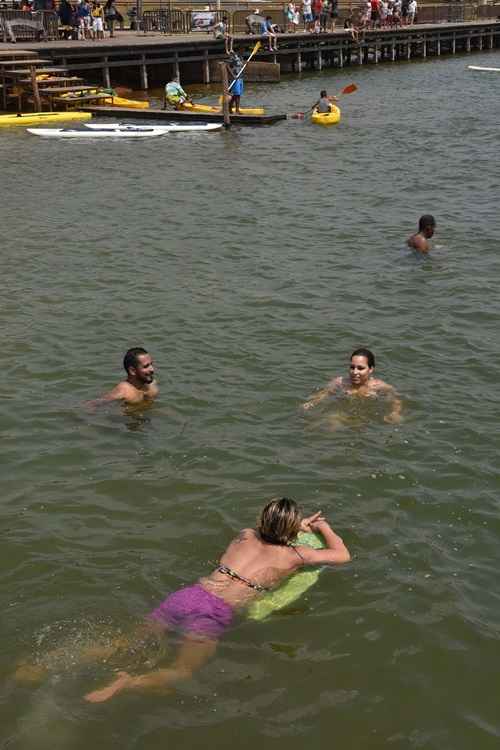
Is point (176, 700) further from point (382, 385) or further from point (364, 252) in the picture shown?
point (364, 252)

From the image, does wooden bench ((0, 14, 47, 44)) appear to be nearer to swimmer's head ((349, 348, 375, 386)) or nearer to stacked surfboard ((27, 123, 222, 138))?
stacked surfboard ((27, 123, 222, 138))

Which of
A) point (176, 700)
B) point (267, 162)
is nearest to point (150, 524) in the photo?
point (176, 700)

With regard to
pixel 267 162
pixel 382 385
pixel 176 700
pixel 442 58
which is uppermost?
pixel 442 58

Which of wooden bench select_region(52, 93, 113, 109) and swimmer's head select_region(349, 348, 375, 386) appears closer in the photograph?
swimmer's head select_region(349, 348, 375, 386)

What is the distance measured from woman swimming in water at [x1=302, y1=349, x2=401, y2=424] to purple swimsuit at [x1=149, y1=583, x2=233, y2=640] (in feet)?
12.8

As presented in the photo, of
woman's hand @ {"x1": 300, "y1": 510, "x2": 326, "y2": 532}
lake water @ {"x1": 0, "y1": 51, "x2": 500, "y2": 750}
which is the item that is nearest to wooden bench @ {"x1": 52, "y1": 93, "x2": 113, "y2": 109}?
lake water @ {"x1": 0, "y1": 51, "x2": 500, "y2": 750}

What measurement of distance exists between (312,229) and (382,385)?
7.78 metres

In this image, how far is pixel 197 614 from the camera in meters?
6.23

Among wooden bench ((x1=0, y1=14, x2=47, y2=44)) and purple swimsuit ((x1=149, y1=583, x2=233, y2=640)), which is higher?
wooden bench ((x1=0, y1=14, x2=47, y2=44))

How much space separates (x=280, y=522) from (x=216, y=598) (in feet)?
2.28

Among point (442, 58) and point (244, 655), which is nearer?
point (244, 655)

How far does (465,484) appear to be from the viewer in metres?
8.45

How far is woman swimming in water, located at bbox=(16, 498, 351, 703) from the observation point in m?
6.02

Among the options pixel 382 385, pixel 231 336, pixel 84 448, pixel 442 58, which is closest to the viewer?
pixel 84 448
